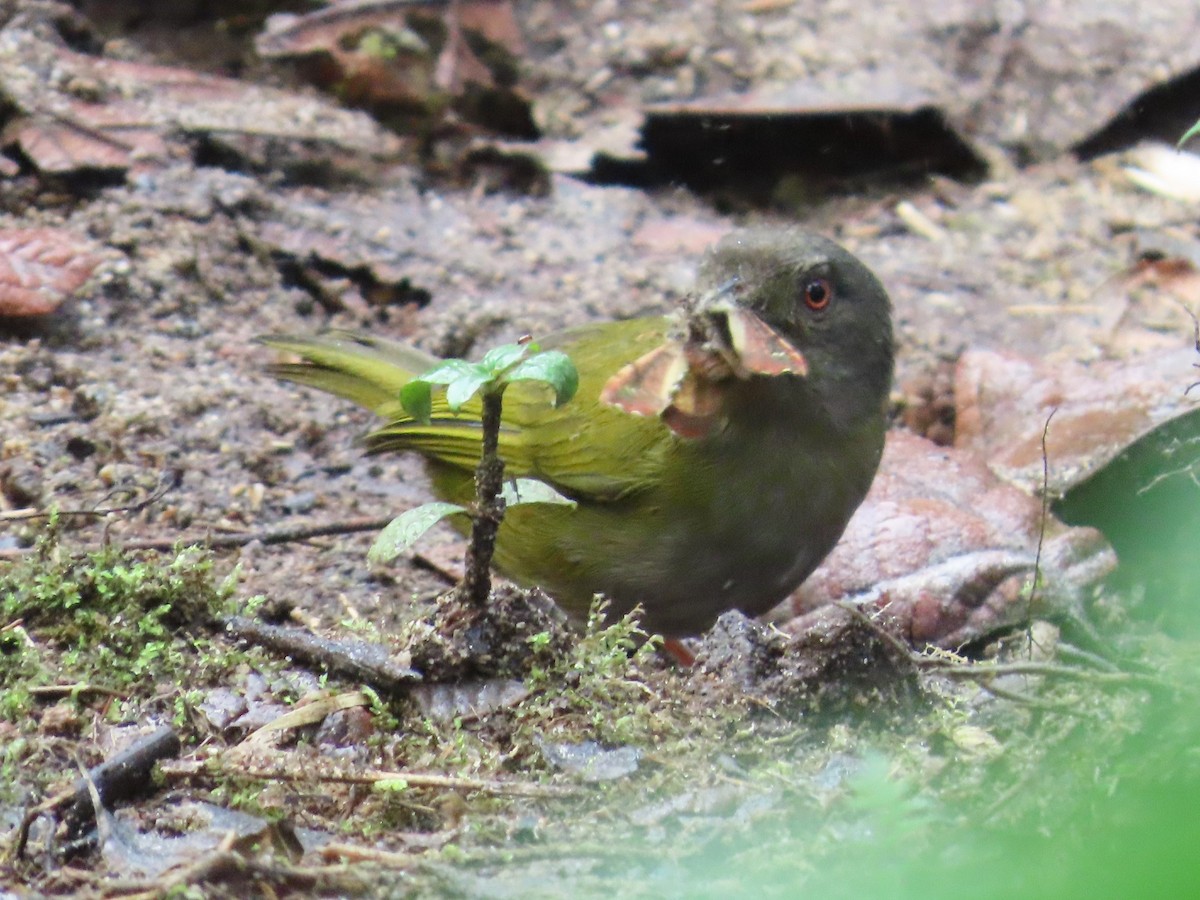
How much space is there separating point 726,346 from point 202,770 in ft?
5.51

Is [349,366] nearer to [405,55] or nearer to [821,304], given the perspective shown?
[821,304]

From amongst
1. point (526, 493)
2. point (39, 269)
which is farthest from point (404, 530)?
point (39, 269)

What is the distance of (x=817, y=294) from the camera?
13.2 ft

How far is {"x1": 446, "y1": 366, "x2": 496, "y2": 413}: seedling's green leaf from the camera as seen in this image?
2512 mm

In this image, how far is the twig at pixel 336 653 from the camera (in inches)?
116

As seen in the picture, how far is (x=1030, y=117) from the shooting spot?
24.2ft

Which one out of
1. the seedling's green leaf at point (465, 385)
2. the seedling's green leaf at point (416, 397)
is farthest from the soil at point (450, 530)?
the seedling's green leaf at point (465, 385)

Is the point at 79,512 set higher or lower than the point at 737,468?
lower

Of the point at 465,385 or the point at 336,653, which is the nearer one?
the point at 465,385

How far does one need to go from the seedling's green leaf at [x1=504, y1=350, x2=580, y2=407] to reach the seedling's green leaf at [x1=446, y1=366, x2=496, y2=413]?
44 millimetres

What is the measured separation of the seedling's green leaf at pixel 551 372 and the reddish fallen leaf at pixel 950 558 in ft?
4.23

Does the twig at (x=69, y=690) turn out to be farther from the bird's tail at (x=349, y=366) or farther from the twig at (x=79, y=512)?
the bird's tail at (x=349, y=366)

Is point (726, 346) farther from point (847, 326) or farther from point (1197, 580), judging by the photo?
point (1197, 580)

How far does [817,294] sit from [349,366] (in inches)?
68.6
